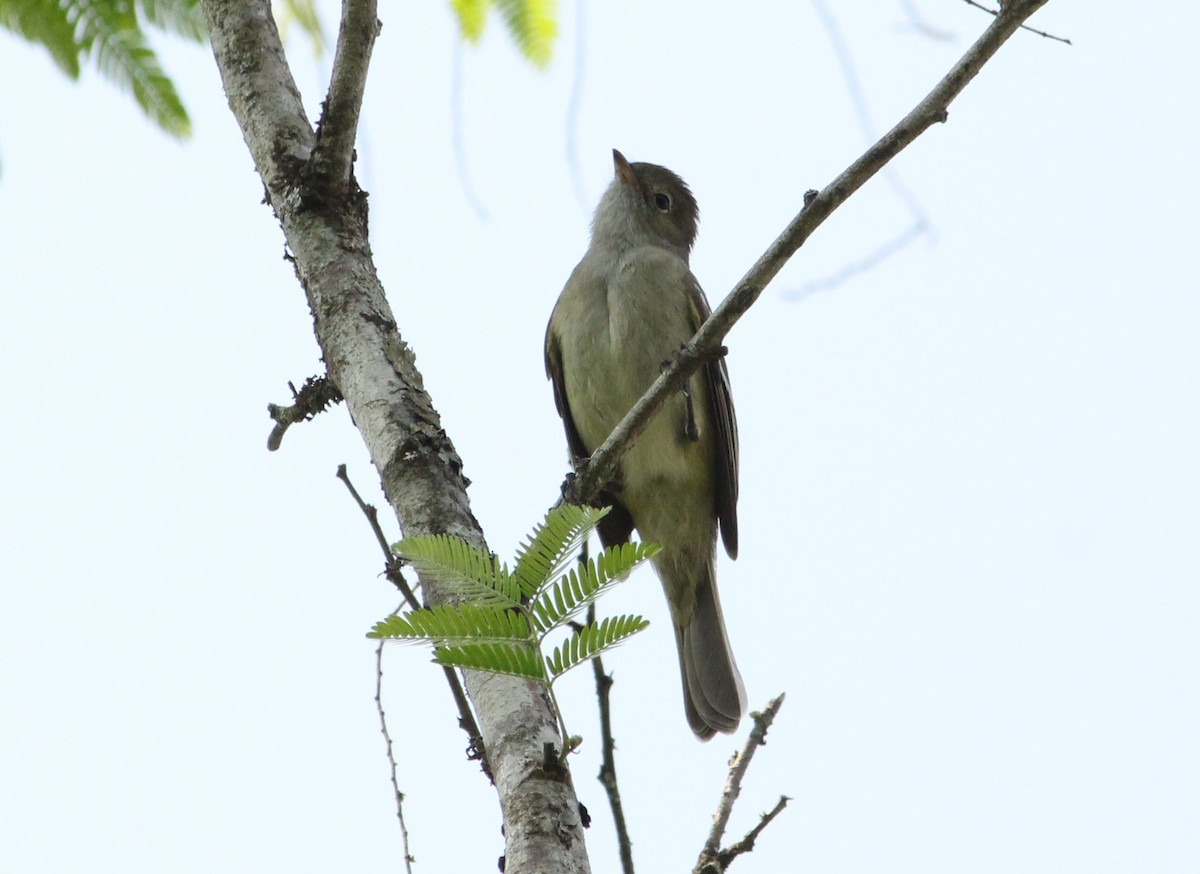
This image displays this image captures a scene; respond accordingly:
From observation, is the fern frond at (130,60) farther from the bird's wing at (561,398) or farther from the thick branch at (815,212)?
the bird's wing at (561,398)

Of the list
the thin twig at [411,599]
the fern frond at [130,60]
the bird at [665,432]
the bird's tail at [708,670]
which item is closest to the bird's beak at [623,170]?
the bird at [665,432]

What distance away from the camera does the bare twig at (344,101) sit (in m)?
3.41

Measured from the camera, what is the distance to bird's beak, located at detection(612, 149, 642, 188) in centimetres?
704

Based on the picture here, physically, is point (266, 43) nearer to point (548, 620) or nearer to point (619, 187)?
point (548, 620)

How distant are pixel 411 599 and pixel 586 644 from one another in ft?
3.13

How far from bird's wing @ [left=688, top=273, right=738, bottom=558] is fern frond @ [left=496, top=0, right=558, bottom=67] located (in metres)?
2.48

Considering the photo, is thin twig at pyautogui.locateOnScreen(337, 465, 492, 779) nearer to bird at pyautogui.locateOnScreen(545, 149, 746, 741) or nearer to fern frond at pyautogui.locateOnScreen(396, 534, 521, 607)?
fern frond at pyautogui.locateOnScreen(396, 534, 521, 607)

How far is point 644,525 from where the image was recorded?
6.07 m

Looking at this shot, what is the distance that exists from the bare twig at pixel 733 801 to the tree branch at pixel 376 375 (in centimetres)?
52

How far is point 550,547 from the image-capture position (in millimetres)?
2213

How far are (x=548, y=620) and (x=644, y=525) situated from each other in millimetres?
3946

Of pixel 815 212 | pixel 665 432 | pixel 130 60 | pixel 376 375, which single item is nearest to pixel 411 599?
pixel 376 375

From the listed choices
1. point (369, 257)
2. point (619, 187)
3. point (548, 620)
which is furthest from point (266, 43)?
point (619, 187)

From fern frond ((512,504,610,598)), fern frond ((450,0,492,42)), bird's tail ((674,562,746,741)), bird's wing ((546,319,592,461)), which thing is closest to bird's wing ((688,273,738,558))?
bird's tail ((674,562,746,741))
